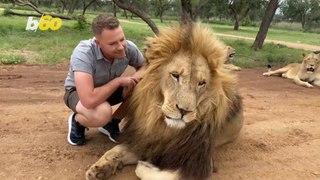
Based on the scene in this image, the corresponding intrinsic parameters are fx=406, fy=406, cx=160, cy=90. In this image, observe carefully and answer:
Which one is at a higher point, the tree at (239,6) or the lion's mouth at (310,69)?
the lion's mouth at (310,69)

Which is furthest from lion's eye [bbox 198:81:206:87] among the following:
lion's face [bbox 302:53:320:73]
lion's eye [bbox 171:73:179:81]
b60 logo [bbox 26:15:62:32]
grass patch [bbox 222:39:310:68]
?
b60 logo [bbox 26:15:62:32]

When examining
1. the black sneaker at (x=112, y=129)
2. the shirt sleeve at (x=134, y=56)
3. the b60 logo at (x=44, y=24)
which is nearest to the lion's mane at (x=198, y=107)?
the shirt sleeve at (x=134, y=56)

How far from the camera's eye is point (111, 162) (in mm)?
2916

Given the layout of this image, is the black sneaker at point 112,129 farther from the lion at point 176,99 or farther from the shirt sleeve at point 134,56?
the lion at point 176,99

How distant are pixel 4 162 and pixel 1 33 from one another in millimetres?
10122

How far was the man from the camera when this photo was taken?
304cm

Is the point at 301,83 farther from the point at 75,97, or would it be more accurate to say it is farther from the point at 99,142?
the point at 75,97

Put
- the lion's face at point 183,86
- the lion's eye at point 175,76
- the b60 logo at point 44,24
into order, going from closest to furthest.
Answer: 1. the lion's face at point 183,86
2. the lion's eye at point 175,76
3. the b60 logo at point 44,24

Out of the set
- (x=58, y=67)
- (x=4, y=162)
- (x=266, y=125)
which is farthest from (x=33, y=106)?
(x=58, y=67)

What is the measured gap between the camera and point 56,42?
37.3 ft

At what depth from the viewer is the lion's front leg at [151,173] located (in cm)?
266

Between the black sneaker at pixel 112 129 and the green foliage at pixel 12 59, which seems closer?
the black sneaker at pixel 112 129

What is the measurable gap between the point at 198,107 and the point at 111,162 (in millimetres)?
794

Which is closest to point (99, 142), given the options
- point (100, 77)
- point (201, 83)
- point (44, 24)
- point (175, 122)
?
point (100, 77)
